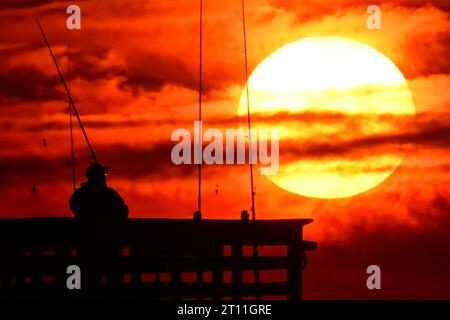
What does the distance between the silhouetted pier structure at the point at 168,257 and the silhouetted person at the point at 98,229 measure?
0.11 metres

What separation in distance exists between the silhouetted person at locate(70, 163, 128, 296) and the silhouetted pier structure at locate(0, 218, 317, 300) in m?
0.11

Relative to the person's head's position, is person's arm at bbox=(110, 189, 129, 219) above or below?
below

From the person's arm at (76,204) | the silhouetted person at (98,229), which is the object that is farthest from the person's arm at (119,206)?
the person's arm at (76,204)

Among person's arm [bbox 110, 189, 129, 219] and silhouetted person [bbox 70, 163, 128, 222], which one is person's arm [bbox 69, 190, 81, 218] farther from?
person's arm [bbox 110, 189, 129, 219]

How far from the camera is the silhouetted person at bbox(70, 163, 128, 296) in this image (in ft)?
54.7

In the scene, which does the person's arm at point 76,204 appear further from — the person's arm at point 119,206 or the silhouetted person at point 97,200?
the person's arm at point 119,206

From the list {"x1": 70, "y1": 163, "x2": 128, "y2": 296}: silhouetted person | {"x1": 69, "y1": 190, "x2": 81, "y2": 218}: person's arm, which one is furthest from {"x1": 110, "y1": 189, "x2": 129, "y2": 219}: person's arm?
{"x1": 69, "y1": 190, "x2": 81, "y2": 218}: person's arm

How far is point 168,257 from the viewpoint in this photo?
56.9ft

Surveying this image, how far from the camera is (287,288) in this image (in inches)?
695

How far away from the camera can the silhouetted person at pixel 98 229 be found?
1669 cm

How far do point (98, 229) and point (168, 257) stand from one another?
125cm

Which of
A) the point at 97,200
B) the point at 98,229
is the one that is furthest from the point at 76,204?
the point at 98,229
